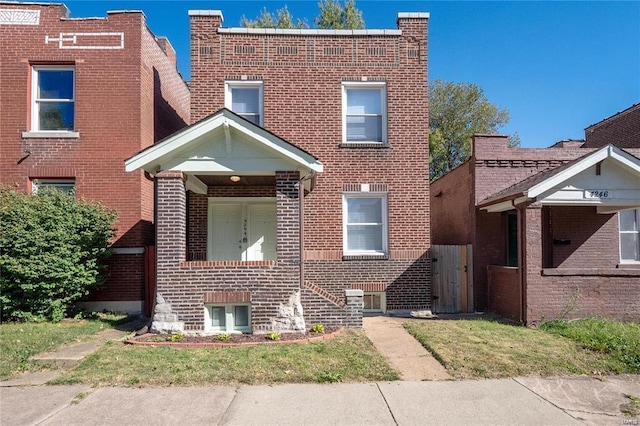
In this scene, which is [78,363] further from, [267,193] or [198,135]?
[267,193]

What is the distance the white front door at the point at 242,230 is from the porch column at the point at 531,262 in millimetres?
5845

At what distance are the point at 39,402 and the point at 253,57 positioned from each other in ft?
29.2

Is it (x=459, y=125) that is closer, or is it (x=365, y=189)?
(x=365, y=189)

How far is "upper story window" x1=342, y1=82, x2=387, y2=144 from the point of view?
1121cm

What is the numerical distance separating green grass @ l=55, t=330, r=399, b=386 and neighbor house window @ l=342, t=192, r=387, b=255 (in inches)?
163

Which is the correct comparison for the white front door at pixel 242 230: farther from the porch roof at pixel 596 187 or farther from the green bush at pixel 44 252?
the porch roof at pixel 596 187

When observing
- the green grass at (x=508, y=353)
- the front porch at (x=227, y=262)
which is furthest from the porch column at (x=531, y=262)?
the front porch at (x=227, y=262)

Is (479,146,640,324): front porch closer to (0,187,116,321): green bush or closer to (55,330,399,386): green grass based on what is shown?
(55,330,399,386): green grass

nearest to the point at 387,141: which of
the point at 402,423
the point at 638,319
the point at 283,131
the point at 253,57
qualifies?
the point at 283,131

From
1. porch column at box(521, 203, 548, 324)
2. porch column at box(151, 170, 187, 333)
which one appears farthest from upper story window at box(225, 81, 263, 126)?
porch column at box(521, 203, 548, 324)

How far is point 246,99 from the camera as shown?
11242 millimetres

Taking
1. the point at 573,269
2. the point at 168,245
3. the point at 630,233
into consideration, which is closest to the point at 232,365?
the point at 168,245

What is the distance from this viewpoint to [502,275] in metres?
9.96

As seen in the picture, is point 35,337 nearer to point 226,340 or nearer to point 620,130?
point 226,340
